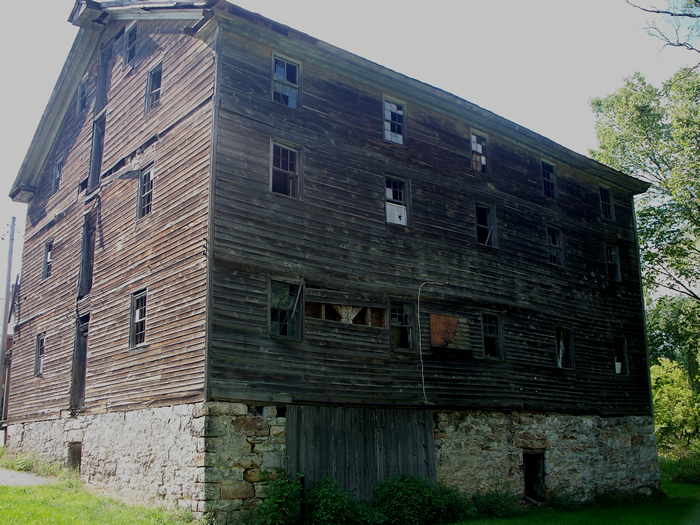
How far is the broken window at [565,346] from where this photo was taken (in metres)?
22.9

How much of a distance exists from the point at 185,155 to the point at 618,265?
A: 18427mm

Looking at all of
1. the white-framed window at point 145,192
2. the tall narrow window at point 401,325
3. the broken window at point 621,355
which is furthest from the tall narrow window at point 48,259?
the broken window at point 621,355

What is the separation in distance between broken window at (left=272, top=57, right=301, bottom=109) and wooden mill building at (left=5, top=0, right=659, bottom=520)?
0.06 meters

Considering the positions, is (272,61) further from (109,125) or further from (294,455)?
(294,455)

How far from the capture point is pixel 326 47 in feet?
57.6

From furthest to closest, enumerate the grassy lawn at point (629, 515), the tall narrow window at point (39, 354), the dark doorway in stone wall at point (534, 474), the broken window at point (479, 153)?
the tall narrow window at point (39, 354) → the broken window at point (479, 153) → the dark doorway in stone wall at point (534, 474) → the grassy lawn at point (629, 515)

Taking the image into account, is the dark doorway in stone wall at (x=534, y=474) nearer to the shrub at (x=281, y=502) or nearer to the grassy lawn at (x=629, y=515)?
the grassy lawn at (x=629, y=515)

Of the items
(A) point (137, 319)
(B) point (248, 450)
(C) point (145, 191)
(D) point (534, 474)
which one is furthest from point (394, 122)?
(D) point (534, 474)

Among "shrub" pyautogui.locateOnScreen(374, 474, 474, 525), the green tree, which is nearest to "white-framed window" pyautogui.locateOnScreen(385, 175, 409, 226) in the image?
"shrub" pyautogui.locateOnScreen(374, 474, 474, 525)

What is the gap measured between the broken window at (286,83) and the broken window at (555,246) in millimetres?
11291

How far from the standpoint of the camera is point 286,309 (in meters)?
15.6

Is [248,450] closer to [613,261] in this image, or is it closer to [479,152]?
[479,152]

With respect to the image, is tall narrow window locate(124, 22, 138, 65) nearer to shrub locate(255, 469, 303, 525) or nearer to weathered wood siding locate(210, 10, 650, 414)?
weathered wood siding locate(210, 10, 650, 414)

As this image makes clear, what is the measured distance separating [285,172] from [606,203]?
53.4ft
